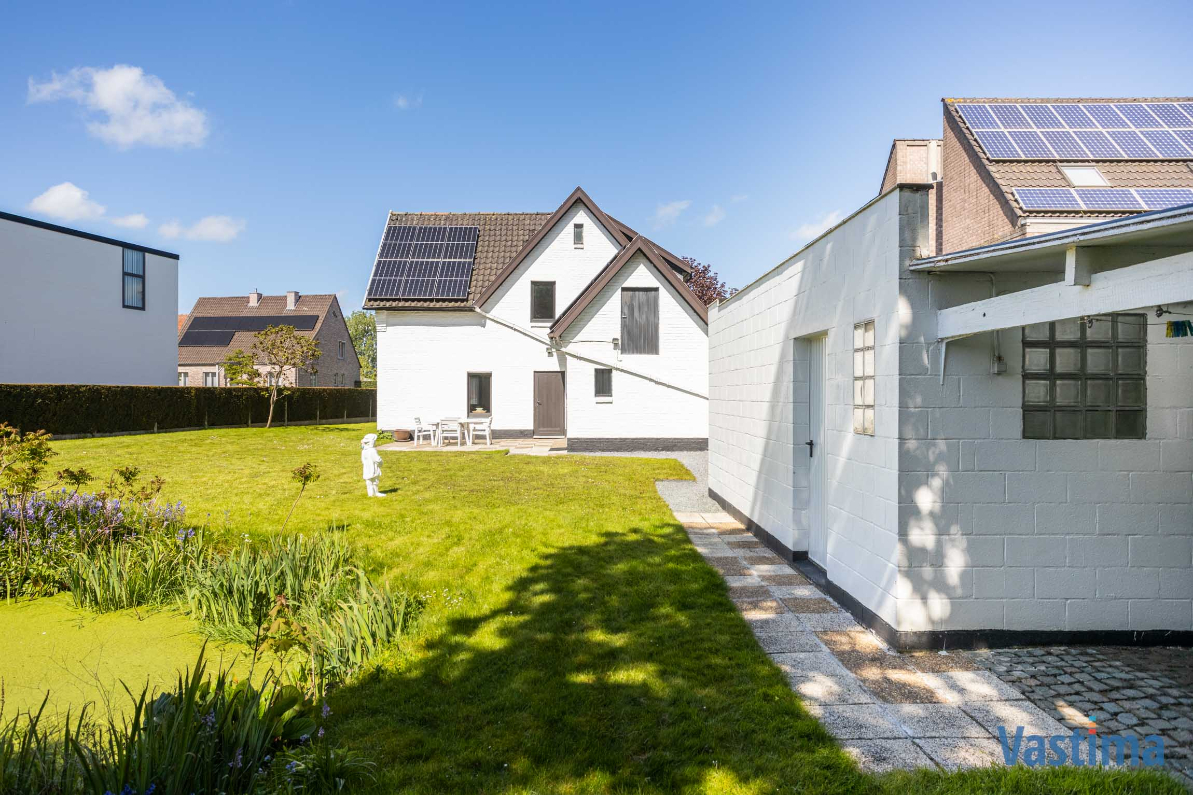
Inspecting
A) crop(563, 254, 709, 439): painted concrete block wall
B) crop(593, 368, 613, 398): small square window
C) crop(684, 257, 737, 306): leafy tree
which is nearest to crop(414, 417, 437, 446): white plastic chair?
crop(563, 254, 709, 439): painted concrete block wall

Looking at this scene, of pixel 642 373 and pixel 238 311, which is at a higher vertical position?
pixel 238 311

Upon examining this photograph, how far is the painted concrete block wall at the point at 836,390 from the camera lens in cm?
471

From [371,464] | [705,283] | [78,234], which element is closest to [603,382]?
[371,464]

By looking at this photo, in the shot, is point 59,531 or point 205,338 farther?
point 205,338

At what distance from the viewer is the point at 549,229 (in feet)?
71.9

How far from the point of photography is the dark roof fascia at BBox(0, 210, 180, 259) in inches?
930

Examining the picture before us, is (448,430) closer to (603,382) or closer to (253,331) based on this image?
(603,382)

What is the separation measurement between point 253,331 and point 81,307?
22150 millimetres

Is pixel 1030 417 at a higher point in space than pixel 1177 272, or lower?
lower

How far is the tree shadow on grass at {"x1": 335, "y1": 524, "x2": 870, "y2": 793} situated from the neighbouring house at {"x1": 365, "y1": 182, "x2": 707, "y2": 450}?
13.7 m

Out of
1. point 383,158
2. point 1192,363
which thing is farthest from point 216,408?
point 1192,363

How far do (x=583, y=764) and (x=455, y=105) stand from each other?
669 inches

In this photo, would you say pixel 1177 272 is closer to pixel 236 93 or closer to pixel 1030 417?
pixel 1030 417

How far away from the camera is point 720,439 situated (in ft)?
35.0
